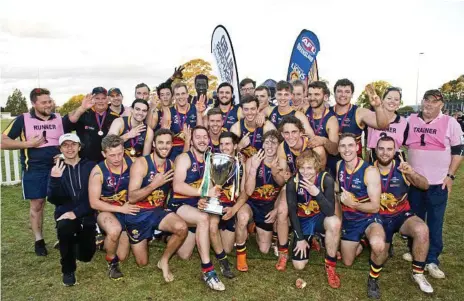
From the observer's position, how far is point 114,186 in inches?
168

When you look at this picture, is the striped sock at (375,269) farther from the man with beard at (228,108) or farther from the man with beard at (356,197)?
the man with beard at (228,108)

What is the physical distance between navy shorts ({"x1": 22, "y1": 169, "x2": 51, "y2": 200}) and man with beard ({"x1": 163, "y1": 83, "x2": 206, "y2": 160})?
1.73m

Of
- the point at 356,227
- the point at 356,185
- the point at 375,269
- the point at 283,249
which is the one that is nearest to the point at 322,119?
the point at 356,185

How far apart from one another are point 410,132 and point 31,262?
5.09 meters

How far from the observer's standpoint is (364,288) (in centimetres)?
400

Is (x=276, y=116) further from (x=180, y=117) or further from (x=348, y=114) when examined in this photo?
(x=180, y=117)

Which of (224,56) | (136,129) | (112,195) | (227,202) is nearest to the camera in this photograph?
(112,195)

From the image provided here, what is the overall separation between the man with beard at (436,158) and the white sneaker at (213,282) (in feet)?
8.08

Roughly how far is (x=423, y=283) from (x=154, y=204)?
3.15 m

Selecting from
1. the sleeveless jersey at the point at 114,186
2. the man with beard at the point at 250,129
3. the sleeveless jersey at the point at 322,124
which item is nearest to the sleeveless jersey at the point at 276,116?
the man with beard at the point at 250,129

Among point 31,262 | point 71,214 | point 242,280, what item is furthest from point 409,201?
point 31,262

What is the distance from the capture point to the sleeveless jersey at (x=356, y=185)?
4.21 metres

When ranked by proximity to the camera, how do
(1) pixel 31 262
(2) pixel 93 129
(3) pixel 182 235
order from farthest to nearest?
(2) pixel 93 129 < (1) pixel 31 262 < (3) pixel 182 235

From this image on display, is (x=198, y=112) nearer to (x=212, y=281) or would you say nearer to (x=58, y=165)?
(x=58, y=165)
